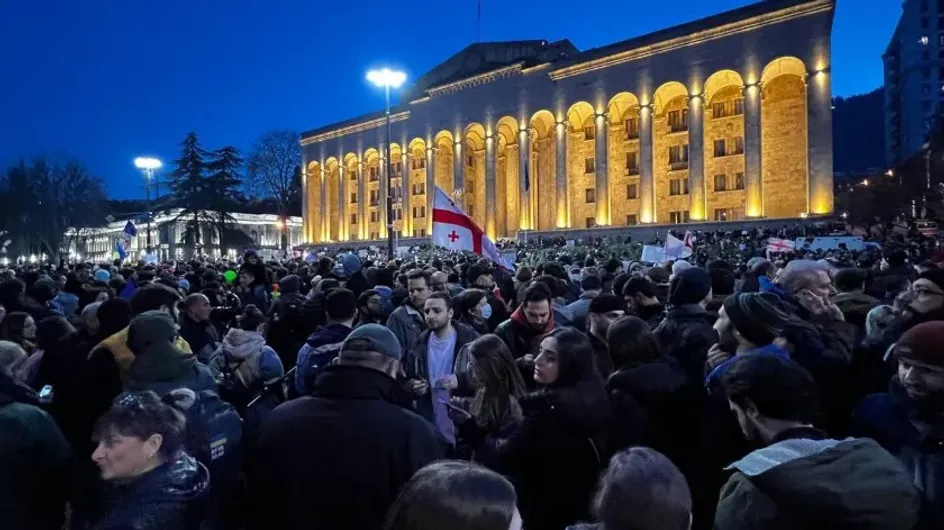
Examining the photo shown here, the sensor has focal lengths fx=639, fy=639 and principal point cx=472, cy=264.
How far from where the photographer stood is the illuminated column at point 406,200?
194 feet

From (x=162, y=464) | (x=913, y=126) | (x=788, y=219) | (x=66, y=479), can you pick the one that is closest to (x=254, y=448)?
(x=162, y=464)

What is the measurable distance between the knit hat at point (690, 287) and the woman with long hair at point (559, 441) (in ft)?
6.09

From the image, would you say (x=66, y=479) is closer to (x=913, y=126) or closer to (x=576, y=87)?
(x=576, y=87)

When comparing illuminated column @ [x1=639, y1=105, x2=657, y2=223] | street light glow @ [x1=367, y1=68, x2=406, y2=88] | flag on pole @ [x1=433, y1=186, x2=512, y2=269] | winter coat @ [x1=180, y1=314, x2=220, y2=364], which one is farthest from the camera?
illuminated column @ [x1=639, y1=105, x2=657, y2=223]

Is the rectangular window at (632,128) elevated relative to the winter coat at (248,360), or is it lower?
elevated

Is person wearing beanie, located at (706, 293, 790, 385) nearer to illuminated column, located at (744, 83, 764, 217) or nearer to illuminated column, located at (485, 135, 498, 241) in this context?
illuminated column, located at (744, 83, 764, 217)

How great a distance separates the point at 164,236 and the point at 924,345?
70062 mm

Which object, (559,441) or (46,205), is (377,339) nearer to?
(559,441)

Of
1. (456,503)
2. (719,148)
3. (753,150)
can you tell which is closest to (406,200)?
(719,148)

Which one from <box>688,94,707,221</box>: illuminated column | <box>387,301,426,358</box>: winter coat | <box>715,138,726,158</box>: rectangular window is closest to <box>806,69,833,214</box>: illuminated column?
<box>688,94,707,221</box>: illuminated column

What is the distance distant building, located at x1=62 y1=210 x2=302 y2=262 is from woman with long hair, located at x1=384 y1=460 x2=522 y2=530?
5539 centimetres

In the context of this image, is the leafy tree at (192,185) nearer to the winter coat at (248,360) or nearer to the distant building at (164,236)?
the distant building at (164,236)

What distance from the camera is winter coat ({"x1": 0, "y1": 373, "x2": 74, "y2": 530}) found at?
9.59ft

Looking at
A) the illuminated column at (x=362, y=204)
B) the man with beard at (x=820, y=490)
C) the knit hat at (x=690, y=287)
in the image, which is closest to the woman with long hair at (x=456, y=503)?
the man with beard at (x=820, y=490)
